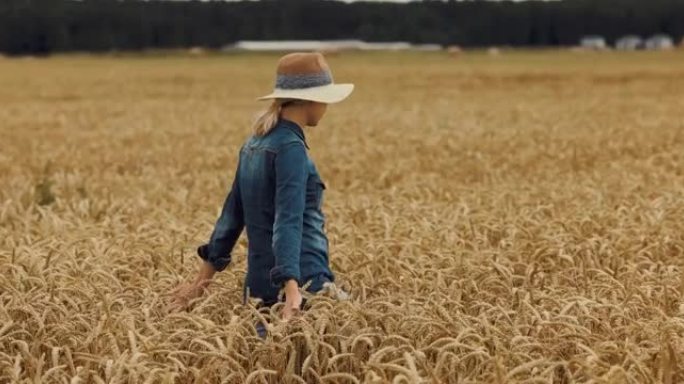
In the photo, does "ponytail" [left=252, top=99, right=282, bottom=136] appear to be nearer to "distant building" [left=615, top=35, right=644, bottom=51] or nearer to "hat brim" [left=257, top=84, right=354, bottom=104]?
"hat brim" [left=257, top=84, right=354, bottom=104]

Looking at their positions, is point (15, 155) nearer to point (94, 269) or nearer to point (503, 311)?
point (94, 269)

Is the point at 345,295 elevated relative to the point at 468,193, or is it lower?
elevated

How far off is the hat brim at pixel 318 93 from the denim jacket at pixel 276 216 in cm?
14

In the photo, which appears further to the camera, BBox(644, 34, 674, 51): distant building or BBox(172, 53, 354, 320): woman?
BBox(644, 34, 674, 51): distant building

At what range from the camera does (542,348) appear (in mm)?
4422

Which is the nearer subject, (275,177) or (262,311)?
(275,177)

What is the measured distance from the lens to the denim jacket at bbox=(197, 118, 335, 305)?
15.0ft

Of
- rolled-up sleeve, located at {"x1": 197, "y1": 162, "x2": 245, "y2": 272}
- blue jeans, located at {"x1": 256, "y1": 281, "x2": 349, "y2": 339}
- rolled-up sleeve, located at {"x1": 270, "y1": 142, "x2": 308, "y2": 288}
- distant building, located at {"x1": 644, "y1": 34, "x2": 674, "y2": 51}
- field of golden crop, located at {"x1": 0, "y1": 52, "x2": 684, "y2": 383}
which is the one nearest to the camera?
field of golden crop, located at {"x1": 0, "y1": 52, "x2": 684, "y2": 383}

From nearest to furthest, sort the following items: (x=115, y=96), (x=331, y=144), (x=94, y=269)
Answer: (x=94, y=269)
(x=331, y=144)
(x=115, y=96)

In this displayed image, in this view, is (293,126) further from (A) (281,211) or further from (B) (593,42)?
(B) (593,42)

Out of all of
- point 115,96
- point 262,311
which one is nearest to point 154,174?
point 262,311

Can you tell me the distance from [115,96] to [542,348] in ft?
107

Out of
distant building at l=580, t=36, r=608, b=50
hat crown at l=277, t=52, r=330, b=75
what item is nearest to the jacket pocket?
hat crown at l=277, t=52, r=330, b=75

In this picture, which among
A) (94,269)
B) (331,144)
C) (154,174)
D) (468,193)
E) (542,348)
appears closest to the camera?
(542,348)
